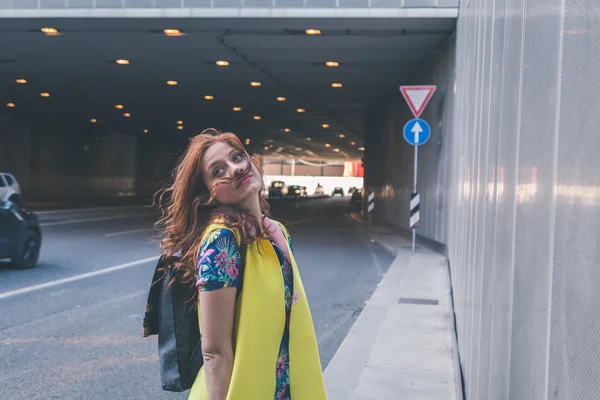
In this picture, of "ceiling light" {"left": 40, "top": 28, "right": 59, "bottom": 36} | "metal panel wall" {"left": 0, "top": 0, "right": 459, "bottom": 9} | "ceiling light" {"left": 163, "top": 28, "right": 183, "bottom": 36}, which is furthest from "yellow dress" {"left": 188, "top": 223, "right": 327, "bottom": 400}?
"ceiling light" {"left": 40, "top": 28, "right": 59, "bottom": 36}

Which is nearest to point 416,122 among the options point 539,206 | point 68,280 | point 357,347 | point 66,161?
point 68,280

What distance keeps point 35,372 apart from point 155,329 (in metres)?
4.08

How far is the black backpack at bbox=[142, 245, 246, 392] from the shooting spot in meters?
2.36

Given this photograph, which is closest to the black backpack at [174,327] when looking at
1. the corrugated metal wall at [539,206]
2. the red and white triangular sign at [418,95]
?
the corrugated metal wall at [539,206]

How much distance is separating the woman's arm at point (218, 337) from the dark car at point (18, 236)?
35.4 feet

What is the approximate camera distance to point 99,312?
869cm

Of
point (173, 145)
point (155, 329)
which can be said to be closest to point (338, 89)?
point (155, 329)

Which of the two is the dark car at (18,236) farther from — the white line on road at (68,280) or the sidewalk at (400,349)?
the sidewalk at (400,349)

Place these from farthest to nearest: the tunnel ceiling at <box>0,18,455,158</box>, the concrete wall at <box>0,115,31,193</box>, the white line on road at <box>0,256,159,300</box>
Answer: the concrete wall at <box>0,115,31,193</box> < the tunnel ceiling at <box>0,18,455,158</box> < the white line on road at <box>0,256,159,300</box>

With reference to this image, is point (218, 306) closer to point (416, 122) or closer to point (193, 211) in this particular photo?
point (193, 211)

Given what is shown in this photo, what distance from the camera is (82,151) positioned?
5184 cm

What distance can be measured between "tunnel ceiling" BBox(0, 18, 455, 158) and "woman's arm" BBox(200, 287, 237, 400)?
14.2 meters

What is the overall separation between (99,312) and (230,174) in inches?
268

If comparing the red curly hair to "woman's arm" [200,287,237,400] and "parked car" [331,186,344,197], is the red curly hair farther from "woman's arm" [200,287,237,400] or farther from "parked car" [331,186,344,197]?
"parked car" [331,186,344,197]
